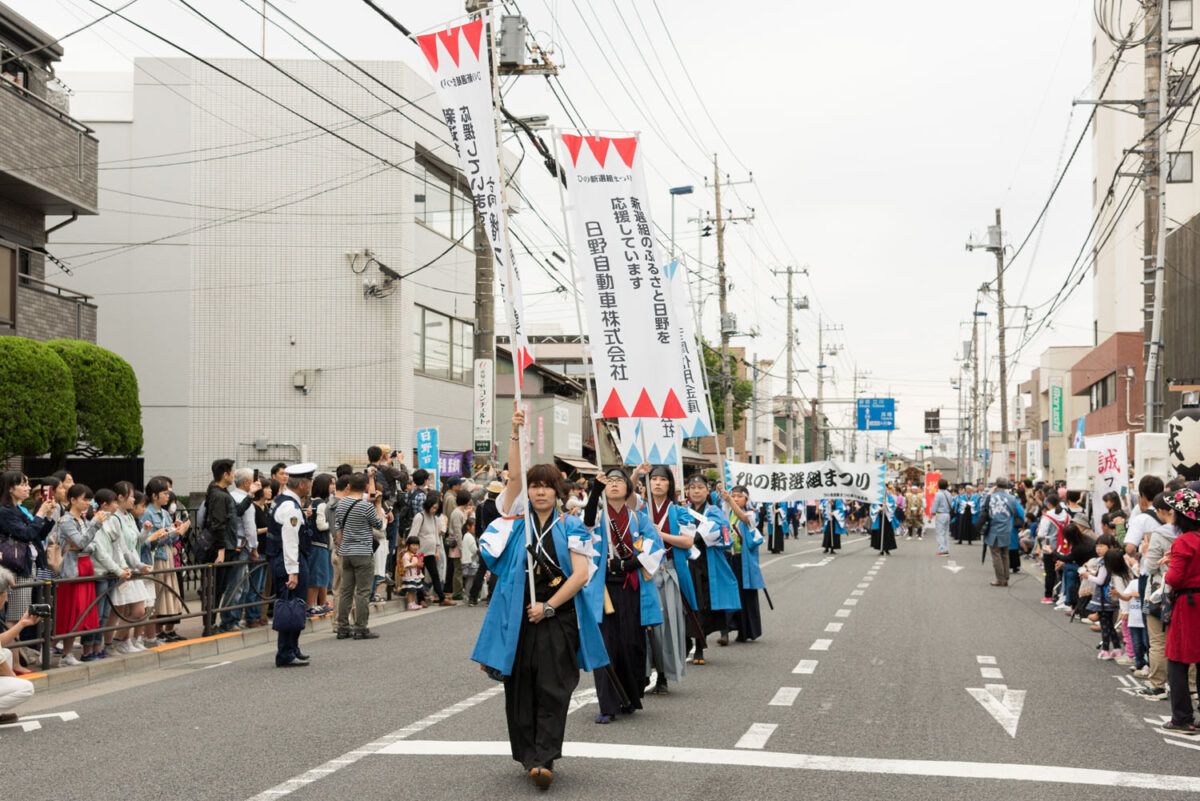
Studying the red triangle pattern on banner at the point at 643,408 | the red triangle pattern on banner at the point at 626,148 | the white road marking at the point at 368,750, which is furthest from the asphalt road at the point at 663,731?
the red triangle pattern on banner at the point at 626,148

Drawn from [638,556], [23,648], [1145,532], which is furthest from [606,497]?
[23,648]

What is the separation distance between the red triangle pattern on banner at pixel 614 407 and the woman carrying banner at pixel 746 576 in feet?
5.25

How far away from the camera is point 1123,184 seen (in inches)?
2055

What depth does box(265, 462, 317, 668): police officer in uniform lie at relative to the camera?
11.6m

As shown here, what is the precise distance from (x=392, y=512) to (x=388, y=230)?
42.9ft

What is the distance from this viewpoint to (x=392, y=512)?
55.4 feet

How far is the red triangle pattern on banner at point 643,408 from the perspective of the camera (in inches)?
498

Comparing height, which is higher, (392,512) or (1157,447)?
(1157,447)

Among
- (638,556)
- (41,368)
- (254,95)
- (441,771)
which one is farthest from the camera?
(254,95)

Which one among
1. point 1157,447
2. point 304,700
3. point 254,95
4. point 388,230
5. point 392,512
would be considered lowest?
point 304,700

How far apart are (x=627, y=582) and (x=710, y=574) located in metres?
3.07

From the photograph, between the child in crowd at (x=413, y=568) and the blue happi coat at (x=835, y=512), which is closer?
the child in crowd at (x=413, y=568)

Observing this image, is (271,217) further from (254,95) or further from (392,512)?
(392,512)

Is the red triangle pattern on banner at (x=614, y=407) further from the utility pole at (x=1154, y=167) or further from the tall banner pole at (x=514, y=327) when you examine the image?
the utility pole at (x=1154, y=167)
